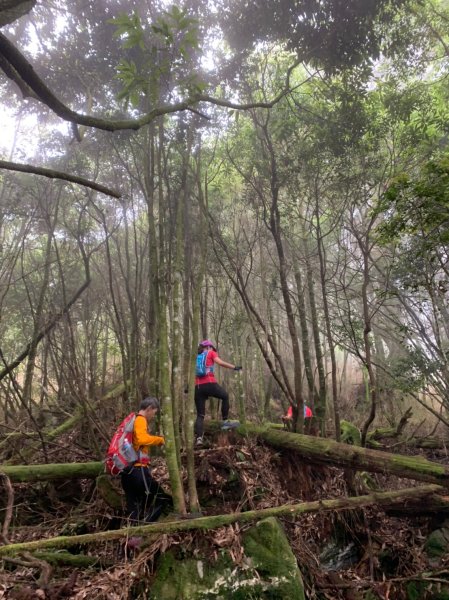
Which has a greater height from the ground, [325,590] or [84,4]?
[84,4]

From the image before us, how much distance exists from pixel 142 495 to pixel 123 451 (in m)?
0.70

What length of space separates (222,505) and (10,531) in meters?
2.66

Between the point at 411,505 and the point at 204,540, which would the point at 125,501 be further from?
the point at 411,505

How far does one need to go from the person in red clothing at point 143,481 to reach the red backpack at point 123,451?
0.05 m

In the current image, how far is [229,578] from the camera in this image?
3688 mm

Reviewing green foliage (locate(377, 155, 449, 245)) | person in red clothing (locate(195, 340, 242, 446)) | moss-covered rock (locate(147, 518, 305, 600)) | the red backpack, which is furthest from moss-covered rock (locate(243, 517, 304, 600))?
green foliage (locate(377, 155, 449, 245))

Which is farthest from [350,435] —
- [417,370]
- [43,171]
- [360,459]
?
[43,171]

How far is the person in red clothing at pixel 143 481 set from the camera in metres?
4.33

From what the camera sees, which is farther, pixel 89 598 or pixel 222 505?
pixel 222 505

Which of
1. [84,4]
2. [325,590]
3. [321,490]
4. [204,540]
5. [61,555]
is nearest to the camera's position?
[61,555]

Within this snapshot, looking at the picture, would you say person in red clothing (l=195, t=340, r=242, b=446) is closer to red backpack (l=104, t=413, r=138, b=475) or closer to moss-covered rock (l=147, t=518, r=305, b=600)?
red backpack (l=104, t=413, r=138, b=475)

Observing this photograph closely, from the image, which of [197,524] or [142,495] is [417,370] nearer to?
[197,524]

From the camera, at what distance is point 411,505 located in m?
5.39

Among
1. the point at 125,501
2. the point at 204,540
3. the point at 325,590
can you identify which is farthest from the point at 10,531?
the point at 325,590
